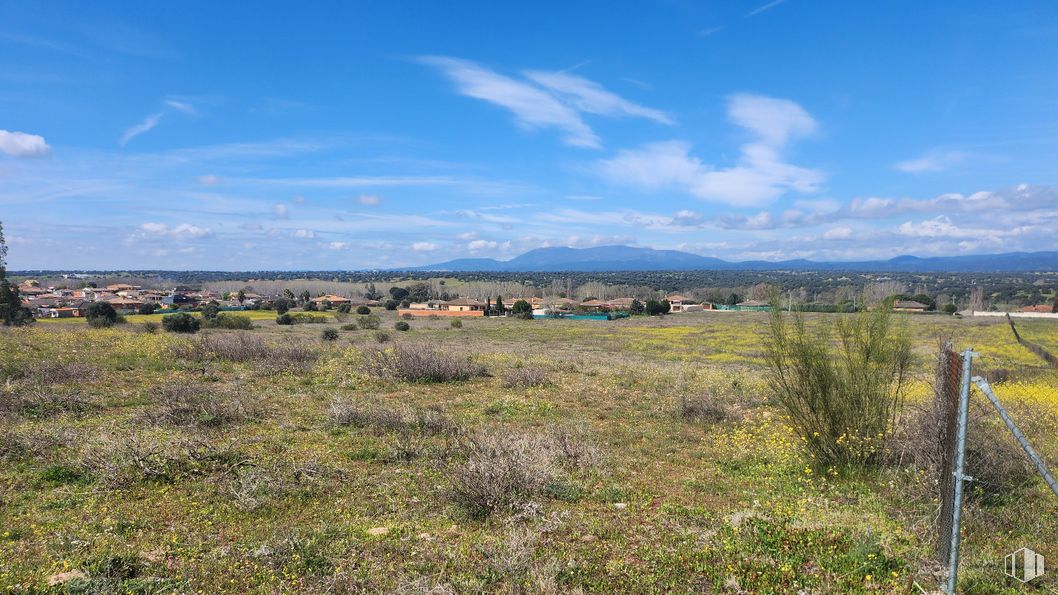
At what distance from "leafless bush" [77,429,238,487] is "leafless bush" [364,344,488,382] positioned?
922 cm

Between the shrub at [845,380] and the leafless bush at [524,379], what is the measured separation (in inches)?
383

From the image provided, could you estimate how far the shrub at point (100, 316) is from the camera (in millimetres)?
38234

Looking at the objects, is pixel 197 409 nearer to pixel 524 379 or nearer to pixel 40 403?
pixel 40 403

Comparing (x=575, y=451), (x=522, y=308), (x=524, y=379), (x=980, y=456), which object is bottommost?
(x=522, y=308)

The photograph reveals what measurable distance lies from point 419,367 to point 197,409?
7.49 metres

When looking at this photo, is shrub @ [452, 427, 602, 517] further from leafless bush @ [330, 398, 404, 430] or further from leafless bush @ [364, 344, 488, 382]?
leafless bush @ [364, 344, 488, 382]

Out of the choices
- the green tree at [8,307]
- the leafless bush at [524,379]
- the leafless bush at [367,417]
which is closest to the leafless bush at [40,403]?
the leafless bush at [367,417]

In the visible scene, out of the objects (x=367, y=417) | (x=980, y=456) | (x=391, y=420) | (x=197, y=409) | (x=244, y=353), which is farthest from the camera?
(x=244, y=353)

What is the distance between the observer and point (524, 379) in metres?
17.8

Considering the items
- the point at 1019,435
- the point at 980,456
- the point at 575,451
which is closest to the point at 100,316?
the point at 575,451

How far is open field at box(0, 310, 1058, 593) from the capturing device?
5.07 meters

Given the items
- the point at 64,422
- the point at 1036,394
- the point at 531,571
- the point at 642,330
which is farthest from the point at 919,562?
the point at 642,330

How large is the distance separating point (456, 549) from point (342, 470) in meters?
3.32

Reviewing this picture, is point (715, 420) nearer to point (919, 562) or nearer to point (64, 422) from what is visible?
point (919, 562)
